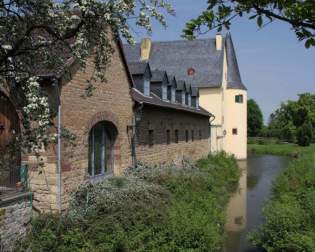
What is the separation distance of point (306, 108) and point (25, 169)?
57946mm

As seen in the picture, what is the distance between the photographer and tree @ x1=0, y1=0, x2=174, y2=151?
5.58 metres

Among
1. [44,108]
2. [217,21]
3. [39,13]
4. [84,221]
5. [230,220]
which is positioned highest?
[39,13]

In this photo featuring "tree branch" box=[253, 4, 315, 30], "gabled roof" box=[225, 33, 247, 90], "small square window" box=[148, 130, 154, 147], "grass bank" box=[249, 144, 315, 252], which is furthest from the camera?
"gabled roof" box=[225, 33, 247, 90]

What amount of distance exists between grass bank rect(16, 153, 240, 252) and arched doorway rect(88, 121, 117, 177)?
0.85m

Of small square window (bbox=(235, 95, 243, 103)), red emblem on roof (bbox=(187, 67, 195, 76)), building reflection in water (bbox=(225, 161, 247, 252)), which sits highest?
red emblem on roof (bbox=(187, 67, 195, 76))

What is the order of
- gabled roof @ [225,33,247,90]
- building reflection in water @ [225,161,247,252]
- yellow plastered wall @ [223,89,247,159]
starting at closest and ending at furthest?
building reflection in water @ [225,161,247,252] → yellow plastered wall @ [223,89,247,159] → gabled roof @ [225,33,247,90]

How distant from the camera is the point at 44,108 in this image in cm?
566

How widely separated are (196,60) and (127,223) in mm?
27916

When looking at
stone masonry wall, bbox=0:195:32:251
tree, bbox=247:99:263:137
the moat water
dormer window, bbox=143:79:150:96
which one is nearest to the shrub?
tree, bbox=247:99:263:137

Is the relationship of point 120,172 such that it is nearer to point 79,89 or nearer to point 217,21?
point 79,89

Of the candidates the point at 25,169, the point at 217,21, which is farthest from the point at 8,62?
the point at 25,169

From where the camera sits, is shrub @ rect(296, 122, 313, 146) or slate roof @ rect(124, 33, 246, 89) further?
shrub @ rect(296, 122, 313, 146)

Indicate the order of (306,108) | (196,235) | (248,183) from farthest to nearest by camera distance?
(306,108) → (248,183) → (196,235)

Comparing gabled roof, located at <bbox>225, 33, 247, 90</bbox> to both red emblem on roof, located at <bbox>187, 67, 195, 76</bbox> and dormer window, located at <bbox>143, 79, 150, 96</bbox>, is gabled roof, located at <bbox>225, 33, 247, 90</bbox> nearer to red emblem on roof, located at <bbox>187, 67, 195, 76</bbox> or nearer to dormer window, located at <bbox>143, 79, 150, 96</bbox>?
red emblem on roof, located at <bbox>187, 67, 195, 76</bbox>
